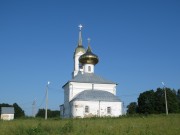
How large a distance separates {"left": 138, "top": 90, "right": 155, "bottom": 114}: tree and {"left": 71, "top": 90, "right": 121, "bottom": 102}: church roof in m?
22.1

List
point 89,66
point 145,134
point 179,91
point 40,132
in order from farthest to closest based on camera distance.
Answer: point 179,91
point 89,66
point 40,132
point 145,134

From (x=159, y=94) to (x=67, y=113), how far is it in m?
26.7

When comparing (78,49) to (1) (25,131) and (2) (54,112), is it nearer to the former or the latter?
(1) (25,131)

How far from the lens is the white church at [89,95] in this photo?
40312mm

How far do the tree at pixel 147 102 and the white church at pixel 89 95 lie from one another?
1918 cm

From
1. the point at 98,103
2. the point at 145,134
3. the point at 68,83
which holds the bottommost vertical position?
the point at 145,134

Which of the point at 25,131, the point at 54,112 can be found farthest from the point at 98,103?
the point at 54,112

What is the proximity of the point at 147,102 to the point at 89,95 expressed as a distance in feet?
85.4

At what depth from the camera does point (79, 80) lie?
147 feet

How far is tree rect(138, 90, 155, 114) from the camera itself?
6285 centimetres

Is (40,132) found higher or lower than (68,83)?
lower

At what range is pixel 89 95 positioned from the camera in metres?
41.3

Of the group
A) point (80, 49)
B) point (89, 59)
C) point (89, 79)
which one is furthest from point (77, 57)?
point (89, 79)

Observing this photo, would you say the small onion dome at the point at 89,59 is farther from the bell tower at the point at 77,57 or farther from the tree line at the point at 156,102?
the tree line at the point at 156,102
